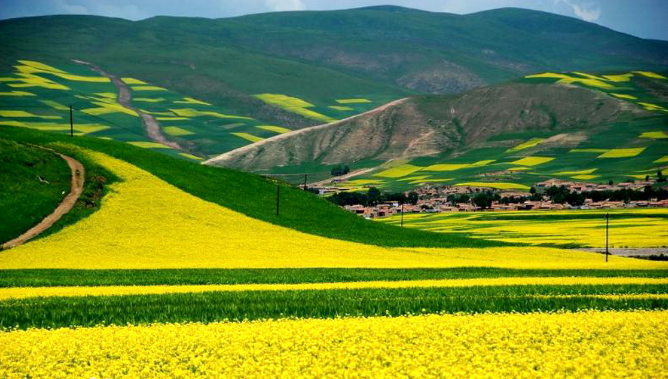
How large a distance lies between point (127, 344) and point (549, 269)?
134 feet

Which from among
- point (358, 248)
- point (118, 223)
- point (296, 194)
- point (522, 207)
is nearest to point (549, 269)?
point (358, 248)

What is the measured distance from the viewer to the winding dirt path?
208ft

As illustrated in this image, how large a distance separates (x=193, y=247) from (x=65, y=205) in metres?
15.4

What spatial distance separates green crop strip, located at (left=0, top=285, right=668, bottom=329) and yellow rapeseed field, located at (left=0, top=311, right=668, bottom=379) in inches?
88.3

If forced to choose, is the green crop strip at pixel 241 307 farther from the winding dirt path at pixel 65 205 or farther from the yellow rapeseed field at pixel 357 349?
the winding dirt path at pixel 65 205

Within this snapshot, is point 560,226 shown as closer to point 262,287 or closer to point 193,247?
point 193,247

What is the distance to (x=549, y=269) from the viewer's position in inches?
2141

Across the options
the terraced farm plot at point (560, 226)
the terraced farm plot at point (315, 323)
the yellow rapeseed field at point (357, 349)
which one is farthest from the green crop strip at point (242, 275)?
the terraced farm plot at point (560, 226)

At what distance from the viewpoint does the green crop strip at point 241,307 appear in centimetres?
2395

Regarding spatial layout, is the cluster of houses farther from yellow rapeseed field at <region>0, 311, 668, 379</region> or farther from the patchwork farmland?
yellow rapeseed field at <region>0, 311, 668, 379</region>

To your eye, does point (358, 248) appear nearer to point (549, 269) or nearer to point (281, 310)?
point (549, 269)

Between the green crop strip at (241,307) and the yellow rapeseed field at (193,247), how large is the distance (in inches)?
967

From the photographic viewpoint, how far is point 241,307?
2589cm

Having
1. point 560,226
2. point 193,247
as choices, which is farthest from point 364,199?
point 193,247
